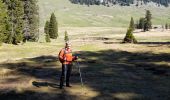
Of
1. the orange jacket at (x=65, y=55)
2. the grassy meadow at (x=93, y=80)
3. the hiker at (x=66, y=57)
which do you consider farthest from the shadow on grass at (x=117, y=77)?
A: the orange jacket at (x=65, y=55)

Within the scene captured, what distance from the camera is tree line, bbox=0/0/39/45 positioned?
272 feet

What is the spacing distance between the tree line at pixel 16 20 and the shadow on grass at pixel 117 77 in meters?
38.0

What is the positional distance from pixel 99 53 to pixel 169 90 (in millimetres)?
28967

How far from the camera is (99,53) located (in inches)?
2279

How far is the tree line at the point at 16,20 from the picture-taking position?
83.0 m

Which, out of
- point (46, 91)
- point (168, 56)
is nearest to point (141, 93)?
point (46, 91)

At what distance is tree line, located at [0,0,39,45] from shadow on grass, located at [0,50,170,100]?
1498 inches

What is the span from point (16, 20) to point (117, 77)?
61528 millimetres

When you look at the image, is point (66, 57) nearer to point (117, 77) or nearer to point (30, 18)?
point (117, 77)

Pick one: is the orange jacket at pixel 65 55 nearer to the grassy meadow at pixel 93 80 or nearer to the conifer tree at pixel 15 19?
the grassy meadow at pixel 93 80

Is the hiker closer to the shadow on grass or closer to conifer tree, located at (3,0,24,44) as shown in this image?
the shadow on grass

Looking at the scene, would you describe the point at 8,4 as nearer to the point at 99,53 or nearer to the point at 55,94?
the point at 99,53

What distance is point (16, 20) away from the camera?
91.9m

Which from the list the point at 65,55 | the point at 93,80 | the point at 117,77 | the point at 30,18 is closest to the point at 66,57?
the point at 65,55
